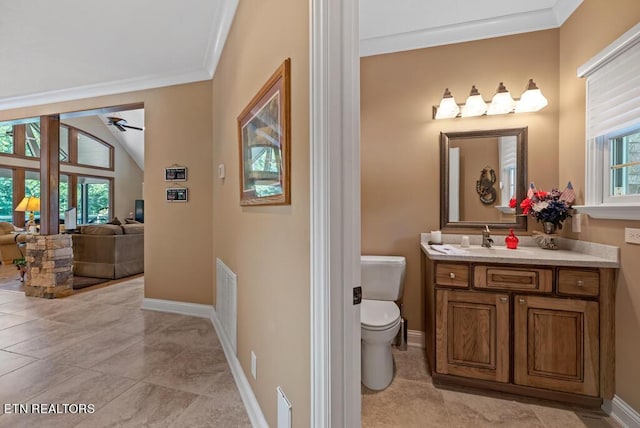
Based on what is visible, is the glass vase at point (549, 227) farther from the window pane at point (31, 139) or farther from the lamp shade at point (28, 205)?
the window pane at point (31, 139)

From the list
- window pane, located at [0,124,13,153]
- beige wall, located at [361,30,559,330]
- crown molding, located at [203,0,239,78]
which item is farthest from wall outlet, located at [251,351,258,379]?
window pane, located at [0,124,13,153]

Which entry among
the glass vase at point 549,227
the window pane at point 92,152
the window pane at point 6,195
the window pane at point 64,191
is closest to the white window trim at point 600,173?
the glass vase at point 549,227

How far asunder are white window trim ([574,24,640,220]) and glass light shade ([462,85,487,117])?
1.90 ft

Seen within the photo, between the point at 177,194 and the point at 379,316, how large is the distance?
2.57 metres

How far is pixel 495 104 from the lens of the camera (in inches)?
90.0

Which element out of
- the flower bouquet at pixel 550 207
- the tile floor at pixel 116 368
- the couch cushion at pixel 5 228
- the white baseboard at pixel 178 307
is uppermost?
the flower bouquet at pixel 550 207

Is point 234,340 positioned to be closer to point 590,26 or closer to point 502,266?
point 502,266

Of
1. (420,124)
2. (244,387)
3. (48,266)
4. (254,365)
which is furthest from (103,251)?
(420,124)

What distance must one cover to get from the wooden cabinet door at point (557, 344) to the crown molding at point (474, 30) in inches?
79.5

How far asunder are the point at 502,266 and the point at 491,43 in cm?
179

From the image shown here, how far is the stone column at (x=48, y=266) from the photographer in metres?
3.80

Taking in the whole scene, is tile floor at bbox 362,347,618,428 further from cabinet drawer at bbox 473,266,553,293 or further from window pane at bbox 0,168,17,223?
window pane at bbox 0,168,17,223

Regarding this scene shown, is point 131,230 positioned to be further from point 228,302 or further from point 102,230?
point 228,302

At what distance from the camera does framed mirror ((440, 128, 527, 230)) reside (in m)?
2.35
